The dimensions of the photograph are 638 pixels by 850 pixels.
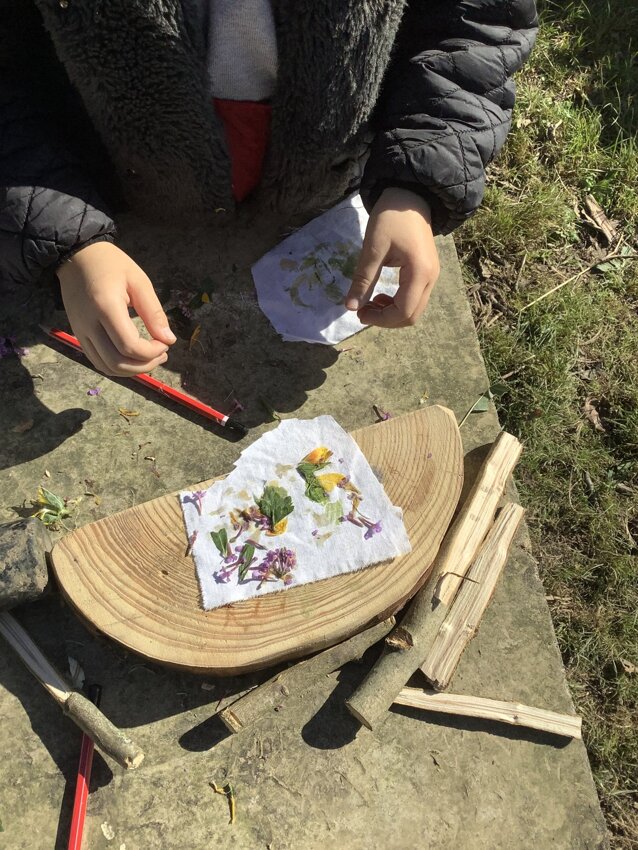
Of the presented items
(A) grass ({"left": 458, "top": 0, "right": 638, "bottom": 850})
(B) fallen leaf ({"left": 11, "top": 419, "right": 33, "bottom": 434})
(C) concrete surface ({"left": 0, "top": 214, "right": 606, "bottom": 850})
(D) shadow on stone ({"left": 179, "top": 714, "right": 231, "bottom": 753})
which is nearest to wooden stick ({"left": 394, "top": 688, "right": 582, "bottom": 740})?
(C) concrete surface ({"left": 0, "top": 214, "right": 606, "bottom": 850})

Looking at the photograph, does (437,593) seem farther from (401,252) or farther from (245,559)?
(401,252)

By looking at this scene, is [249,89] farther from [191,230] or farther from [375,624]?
[375,624]

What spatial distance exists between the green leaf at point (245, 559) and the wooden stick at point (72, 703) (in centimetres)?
46

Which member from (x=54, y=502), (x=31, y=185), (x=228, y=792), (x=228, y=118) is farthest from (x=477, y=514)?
(x=31, y=185)

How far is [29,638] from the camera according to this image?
1691mm

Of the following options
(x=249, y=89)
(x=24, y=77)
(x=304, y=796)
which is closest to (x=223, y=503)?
(x=304, y=796)

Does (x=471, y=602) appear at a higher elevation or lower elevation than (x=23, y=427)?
lower

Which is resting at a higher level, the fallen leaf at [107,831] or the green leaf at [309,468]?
the green leaf at [309,468]

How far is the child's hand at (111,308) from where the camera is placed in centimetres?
164

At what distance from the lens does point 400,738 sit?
1.77 metres

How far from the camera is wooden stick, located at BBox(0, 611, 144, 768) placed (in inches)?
60.8

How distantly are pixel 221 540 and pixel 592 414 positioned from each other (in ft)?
5.07

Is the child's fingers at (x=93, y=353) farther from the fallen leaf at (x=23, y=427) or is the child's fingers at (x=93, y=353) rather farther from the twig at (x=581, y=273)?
the twig at (x=581, y=273)

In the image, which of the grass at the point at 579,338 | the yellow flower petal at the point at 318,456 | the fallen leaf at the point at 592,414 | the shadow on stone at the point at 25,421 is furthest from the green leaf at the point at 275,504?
the fallen leaf at the point at 592,414
